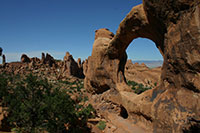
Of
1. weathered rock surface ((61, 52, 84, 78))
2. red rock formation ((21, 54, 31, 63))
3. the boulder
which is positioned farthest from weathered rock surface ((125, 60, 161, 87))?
red rock formation ((21, 54, 31, 63))

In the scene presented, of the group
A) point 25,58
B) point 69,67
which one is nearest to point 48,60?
point 25,58

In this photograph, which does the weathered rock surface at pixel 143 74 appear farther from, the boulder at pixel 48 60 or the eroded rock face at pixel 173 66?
the boulder at pixel 48 60

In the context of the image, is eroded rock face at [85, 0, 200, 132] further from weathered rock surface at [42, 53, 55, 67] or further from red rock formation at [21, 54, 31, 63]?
red rock formation at [21, 54, 31, 63]

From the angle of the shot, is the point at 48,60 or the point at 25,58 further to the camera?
the point at 48,60

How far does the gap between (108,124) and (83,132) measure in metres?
2.68

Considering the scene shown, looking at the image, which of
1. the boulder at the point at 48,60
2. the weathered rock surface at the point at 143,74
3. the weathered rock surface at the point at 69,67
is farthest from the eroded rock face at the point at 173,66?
the boulder at the point at 48,60

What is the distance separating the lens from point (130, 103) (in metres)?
12.8

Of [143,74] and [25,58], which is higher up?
[25,58]

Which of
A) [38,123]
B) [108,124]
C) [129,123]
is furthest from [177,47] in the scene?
[38,123]

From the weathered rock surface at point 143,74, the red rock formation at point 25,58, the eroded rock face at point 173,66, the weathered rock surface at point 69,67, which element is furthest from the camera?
the red rock formation at point 25,58

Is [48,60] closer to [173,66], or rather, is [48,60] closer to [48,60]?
[48,60]

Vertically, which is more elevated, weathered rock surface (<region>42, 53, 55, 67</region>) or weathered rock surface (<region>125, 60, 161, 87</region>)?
weathered rock surface (<region>42, 53, 55, 67</region>)

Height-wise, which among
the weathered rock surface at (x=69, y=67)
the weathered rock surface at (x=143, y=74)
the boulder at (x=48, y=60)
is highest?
the boulder at (x=48, y=60)

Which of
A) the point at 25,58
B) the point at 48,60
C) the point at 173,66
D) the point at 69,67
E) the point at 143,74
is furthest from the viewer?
the point at 48,60
